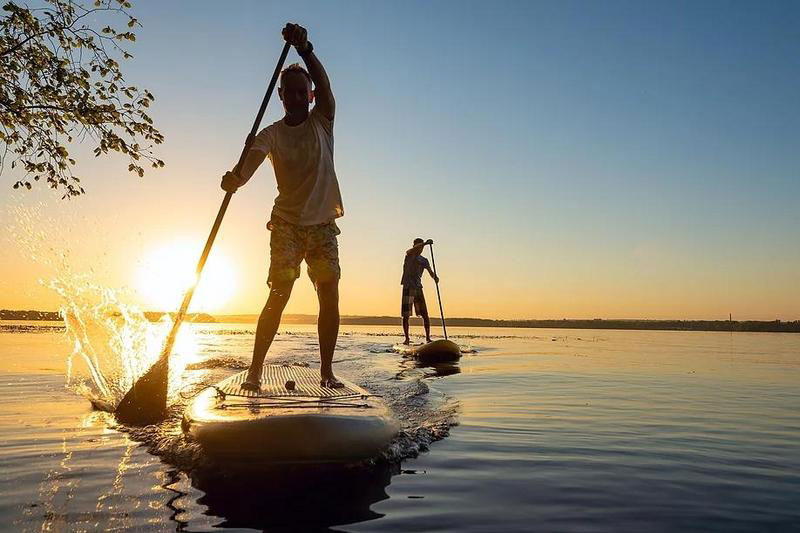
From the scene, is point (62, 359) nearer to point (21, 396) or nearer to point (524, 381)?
point (21, 396)

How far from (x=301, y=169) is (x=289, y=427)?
2494 millimetres

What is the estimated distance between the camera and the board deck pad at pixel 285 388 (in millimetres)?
4568

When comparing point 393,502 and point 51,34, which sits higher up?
point 51,34

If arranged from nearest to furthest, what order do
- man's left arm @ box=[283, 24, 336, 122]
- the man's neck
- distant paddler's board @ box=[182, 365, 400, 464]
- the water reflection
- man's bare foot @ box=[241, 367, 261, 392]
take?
the water reflection → distant paddler's board @ box=[182, 365, 400, 464] → man's bare foot @ box=[241, 367, 261, 392] → man's left arm @ box=[283, 24, 336, 122] → the man's neck

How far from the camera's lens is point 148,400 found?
5.87 meters

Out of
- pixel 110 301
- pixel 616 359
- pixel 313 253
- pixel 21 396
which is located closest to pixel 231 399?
pixel 313 253

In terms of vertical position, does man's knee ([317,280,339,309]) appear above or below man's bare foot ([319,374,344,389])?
above

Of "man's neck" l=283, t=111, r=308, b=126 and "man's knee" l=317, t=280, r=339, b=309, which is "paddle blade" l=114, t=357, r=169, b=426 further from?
"man's neck" l=283, t=111, r=308, b=126

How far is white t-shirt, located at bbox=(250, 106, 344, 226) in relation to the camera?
17.5ft

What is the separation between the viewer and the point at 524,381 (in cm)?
971

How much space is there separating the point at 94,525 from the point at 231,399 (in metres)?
1.72

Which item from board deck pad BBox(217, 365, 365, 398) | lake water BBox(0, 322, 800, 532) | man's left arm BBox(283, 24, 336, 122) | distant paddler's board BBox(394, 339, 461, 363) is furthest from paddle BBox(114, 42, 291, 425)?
distant paddler's board BBox(394, 339, 461, 363)

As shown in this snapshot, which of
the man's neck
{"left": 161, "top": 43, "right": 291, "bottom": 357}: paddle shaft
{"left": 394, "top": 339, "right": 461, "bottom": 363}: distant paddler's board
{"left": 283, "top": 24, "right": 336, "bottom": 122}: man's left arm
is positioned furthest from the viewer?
{"left": 394, "top": 339, "right": 461, "bottom": 363}: distant paddler's board

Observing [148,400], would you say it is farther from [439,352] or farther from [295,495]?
[439,352]
